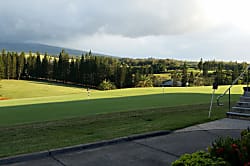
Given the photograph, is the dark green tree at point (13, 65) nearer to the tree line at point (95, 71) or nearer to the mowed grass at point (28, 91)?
the tree line at point (95, 71)

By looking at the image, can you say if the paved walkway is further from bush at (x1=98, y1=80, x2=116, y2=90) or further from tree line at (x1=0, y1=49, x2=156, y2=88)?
tree line at (x1=0, y1=49, x2=156, y2=88)

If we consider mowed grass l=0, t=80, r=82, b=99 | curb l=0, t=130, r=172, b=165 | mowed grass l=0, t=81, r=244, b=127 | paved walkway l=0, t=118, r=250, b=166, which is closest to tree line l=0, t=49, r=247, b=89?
mowed grass l=0, t=80, r=82, b=99

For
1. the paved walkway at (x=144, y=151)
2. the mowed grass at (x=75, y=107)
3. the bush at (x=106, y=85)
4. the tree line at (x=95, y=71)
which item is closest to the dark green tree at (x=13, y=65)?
the tree line at (x=95, y=71)

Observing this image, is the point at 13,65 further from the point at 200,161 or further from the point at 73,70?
the point at 200,161

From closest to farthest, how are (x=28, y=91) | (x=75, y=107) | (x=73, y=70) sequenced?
(x=75, y=107) < (x=28, y=91) < (x=73, y=70)

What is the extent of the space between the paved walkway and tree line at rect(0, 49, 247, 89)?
45504 mm

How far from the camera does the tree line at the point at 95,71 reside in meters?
56.1

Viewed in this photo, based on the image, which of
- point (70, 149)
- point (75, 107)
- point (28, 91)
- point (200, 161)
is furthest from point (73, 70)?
point (200, 161)

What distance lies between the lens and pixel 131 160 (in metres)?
4.55

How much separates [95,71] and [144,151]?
186 ft

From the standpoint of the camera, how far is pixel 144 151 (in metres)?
5.09

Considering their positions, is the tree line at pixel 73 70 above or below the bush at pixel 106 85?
above

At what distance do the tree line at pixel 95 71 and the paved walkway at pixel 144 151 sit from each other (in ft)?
149

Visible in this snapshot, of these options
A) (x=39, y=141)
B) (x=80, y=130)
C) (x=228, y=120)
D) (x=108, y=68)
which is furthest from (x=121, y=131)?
(x=108, y=68)
